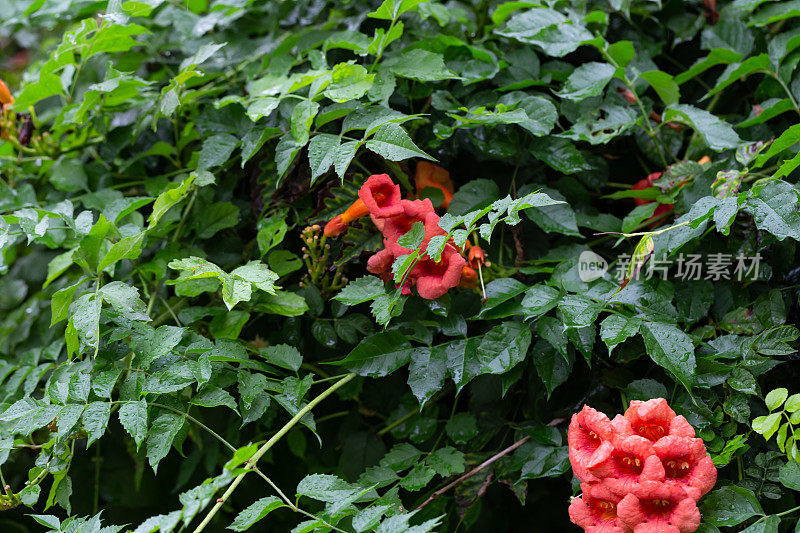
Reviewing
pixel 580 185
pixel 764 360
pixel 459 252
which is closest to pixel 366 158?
pixel 459 252

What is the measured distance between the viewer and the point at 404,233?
0.98 meters

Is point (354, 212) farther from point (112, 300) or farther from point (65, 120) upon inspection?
point (65, 120)

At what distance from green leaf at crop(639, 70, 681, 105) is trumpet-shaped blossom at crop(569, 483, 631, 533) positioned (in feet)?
2.35

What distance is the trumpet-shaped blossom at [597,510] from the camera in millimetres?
777

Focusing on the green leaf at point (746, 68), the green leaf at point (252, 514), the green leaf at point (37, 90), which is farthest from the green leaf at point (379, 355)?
the green leaf at point (37, 90)

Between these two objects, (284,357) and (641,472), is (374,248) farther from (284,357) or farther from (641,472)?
(641,472)

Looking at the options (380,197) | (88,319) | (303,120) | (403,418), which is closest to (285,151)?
(303,120)

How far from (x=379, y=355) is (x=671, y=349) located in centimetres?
41

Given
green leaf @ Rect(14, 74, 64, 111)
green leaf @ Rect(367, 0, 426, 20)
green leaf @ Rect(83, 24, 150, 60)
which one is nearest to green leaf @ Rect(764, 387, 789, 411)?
green leaf @ Rect(367, 0, 426, 20)

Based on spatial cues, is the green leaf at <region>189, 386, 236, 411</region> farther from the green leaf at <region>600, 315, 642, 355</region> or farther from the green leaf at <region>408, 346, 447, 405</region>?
the green leaf at <region>600, 315, 642, 355</region>

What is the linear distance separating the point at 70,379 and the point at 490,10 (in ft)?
3.54

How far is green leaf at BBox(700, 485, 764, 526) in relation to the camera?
Answer: 0.78m

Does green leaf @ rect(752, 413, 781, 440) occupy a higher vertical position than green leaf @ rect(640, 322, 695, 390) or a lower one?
lower

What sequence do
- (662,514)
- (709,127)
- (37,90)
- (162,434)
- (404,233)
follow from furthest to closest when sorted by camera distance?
(37,90)
(709,127)
(404,233)
(162,434)
(662,514)
